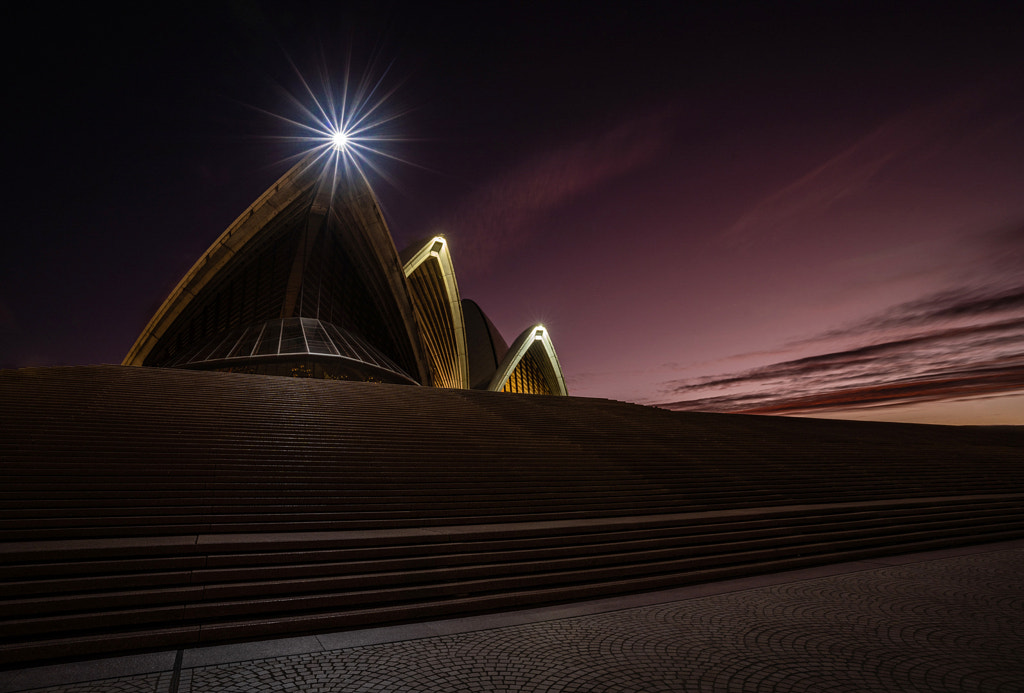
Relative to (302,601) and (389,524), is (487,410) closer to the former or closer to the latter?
(389,524)

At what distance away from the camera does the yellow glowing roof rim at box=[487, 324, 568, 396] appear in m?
26.9

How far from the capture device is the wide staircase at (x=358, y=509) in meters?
3.25

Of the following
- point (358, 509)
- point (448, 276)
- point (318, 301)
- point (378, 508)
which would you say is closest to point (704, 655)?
point (378, 508)

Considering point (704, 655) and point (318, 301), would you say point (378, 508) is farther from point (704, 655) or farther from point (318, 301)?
point (318, 301)

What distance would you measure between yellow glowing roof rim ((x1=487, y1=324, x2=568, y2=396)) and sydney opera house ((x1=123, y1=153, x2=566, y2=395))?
0.08 m

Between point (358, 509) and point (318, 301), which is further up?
point (318, 301)

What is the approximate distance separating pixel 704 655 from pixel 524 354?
84.0 ft

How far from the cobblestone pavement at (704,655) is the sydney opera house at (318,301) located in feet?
57.5

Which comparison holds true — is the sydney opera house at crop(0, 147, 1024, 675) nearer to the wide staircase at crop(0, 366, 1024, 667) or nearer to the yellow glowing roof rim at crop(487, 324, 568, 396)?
the wide staircase at crop(0, 366, 1024, 667)

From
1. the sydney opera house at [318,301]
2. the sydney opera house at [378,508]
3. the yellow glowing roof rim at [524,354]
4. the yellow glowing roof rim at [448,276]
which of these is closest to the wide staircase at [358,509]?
the sydney opera house at [378,508]

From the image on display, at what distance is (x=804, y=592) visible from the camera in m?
4.03

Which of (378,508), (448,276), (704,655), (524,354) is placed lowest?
(704,655)

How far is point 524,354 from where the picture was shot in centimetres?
2834

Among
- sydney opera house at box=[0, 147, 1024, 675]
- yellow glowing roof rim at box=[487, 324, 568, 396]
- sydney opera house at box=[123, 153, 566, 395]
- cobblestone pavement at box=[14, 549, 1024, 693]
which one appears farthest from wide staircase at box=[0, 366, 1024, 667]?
yellow glowing roof rim at box=[487, 324, 568, 396]
